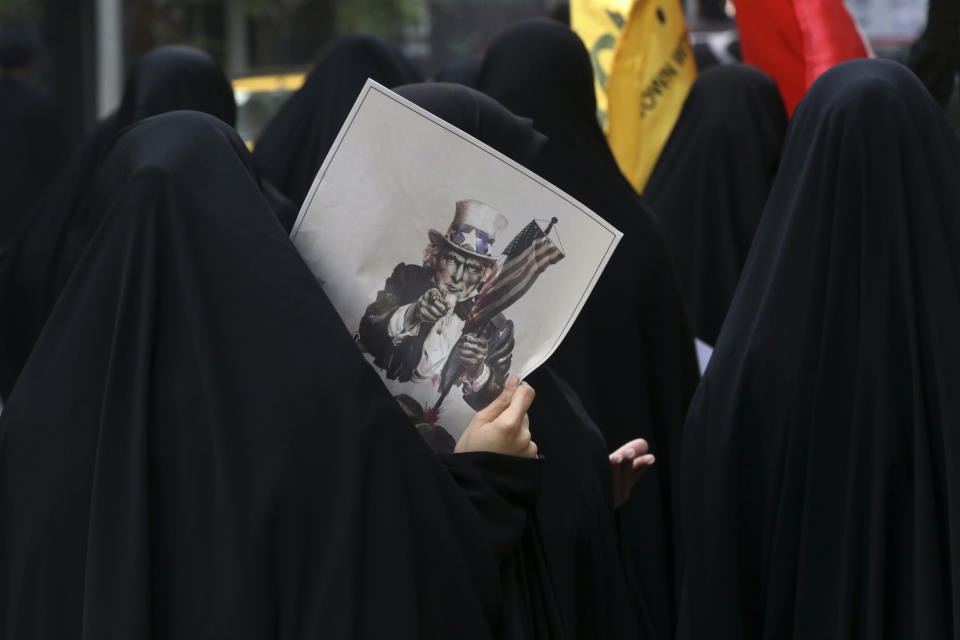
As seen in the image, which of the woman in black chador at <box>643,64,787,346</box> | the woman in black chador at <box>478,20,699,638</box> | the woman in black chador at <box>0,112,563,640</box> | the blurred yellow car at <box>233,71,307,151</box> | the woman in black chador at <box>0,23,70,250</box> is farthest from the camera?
the blurred yellow car at <box>233,71,307,151</box>

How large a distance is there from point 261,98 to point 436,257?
24.8 ft

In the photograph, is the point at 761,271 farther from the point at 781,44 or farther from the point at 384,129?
the point at 781,44

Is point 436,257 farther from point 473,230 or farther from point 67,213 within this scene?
point 67,213

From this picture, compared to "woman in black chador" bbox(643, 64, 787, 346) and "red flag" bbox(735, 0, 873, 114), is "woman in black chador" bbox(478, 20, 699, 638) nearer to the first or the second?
"woman in black chador" bbox(643, 64, 787, 346)

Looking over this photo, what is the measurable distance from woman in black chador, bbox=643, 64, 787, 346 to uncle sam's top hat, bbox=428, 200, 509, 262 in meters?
2.34

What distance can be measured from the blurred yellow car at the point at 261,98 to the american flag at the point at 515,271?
726 cm

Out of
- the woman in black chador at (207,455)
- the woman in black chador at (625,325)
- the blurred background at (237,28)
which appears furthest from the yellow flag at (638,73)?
the blurred background at (237,28)

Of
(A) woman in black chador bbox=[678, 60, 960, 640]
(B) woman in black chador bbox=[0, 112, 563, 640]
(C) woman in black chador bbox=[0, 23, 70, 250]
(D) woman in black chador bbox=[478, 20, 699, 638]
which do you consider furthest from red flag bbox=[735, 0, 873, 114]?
(C) woman in black chador bbox=[0, 23, 70, 250]

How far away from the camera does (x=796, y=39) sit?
4.59 meters

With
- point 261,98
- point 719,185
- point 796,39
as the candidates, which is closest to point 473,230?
point 719,185

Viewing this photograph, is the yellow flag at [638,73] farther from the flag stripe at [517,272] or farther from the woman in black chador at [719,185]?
the flag stripe at [517,272]

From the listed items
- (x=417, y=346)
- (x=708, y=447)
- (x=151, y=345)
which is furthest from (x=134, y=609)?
(x=708, y=447)

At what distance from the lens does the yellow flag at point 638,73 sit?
4.72 m

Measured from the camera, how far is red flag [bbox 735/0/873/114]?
14.6ft
